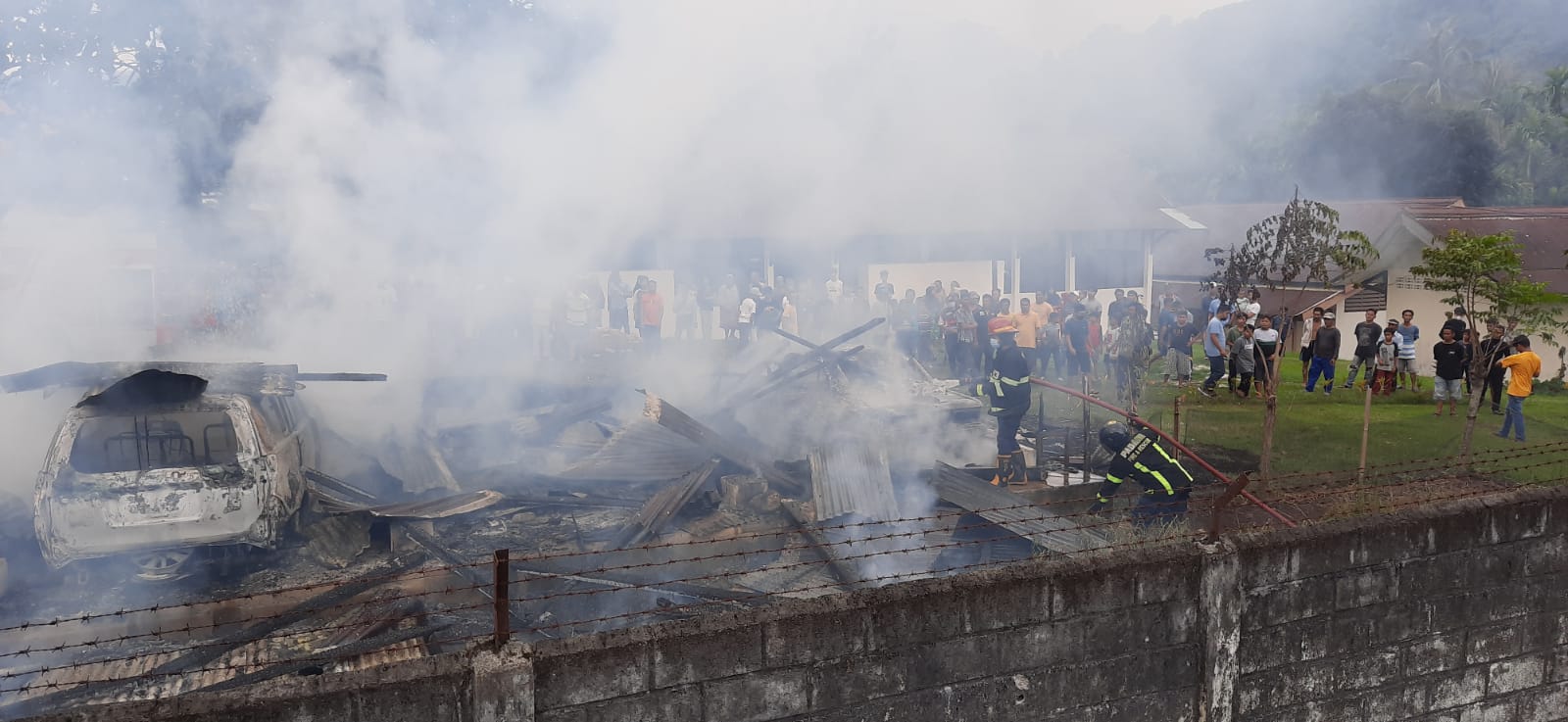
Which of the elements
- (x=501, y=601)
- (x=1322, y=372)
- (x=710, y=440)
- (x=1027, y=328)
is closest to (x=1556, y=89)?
(x=1322, y=372)

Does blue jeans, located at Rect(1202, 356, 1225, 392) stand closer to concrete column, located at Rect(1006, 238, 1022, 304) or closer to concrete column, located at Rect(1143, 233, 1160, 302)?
concrete column, located at Rect(1006, 238, 1022, 304)

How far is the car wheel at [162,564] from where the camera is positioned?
724 centimetres

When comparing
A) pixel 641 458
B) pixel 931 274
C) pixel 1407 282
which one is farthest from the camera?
pixel 931 274

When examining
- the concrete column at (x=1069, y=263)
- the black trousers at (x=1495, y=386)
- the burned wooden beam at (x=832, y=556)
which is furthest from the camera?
the concrete column at (x=1069, y=263)

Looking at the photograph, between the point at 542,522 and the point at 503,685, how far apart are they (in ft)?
16.7

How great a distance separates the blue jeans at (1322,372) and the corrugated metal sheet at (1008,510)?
23.3 feet

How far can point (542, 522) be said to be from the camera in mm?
8719

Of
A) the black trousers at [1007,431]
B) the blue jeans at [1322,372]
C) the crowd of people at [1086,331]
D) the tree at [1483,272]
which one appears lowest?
the black trousers at [1007,431]

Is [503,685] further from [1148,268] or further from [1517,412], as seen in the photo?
[1148,268]

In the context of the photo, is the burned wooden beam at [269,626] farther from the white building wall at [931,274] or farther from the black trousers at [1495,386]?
the white building wall at [931,274]

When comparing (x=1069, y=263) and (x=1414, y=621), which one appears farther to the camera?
(x=1069, y=263)

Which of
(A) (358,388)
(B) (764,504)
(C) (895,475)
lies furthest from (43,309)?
(C) (895,475)

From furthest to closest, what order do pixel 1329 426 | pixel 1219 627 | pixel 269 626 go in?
pixel 1329 426 < pixel 269 626 < pixel 1219 627

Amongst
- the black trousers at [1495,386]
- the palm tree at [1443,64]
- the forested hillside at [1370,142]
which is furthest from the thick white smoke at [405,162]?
the palm tree at [1443,64]
